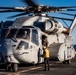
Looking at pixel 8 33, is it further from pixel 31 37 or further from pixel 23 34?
pixel 31 37

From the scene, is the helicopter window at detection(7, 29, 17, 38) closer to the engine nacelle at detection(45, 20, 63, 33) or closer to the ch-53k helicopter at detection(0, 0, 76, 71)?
the ch-53k helicopter at detection(0, 0, 76, 71)

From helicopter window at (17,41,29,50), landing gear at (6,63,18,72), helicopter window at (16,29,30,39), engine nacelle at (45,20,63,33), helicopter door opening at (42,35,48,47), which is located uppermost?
engine nacelle at (45,20,63,33)

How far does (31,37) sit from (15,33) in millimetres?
1066

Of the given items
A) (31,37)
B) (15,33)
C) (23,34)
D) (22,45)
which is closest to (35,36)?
(31,37)

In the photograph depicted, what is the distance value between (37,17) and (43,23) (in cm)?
151

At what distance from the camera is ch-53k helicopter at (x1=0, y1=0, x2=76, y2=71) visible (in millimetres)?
14641

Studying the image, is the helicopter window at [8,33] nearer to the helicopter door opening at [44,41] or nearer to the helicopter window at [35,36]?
the helicopter window at [35,36]

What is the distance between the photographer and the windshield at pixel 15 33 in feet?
51.4

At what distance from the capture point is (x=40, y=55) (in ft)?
53.9

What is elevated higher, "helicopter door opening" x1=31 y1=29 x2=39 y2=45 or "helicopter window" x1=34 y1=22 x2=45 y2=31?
"helicopter window" x1=34 y1=22 x2=45 y2=31

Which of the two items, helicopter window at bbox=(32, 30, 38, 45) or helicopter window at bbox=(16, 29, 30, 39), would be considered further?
helicopter window at bbox=(32, 30, 38, 45)

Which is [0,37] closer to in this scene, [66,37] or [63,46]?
[63,46]

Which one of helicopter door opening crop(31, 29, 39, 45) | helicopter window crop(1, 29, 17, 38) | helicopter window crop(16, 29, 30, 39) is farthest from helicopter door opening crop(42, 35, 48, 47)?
helicopter window crop(1, 29, 17, 38)

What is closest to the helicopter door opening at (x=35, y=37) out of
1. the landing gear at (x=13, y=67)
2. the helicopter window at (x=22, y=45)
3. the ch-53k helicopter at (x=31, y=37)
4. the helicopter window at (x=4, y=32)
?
the ch-53k helicopter at (x=31, y=37)
